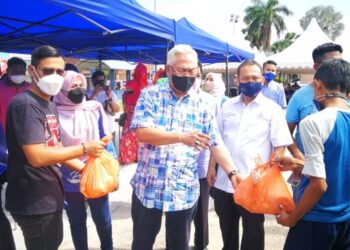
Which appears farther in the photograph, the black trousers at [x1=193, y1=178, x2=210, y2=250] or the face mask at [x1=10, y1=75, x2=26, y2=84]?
the face mask at [x1=10, y1=75, x2=26, y2=84]

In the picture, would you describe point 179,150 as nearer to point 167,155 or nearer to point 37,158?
point 167,155

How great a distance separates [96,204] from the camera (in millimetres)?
2826

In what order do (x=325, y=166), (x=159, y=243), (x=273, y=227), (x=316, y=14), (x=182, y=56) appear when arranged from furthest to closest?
(x=316, y=14) < (x=273, y=227) < (x=159, y=243) < (x=182, y=56) < (x=325, y=166)

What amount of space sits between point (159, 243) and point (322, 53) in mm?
2420

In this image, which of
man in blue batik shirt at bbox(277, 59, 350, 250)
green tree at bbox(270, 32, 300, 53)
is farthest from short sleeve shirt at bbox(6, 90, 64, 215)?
green tree at bbox(270, 32, 300, 53)

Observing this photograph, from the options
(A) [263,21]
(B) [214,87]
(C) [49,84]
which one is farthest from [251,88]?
(A) [263,21]

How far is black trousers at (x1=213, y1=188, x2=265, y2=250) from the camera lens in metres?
2.69

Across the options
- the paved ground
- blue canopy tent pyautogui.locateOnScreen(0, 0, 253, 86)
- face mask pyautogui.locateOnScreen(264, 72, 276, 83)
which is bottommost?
the paved ground

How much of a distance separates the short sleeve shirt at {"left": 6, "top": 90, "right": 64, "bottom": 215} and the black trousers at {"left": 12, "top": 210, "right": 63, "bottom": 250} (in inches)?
1.7

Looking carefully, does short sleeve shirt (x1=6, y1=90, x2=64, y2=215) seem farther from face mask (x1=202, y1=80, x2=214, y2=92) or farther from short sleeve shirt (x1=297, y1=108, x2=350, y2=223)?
face mask (x1=202, y1=80, x2=214, y2=92)

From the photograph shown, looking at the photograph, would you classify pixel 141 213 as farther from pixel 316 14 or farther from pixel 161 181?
pixel 316 14

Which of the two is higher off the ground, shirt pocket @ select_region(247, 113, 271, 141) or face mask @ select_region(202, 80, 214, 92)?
face mask @ select_region(202, 80, 214, 92)

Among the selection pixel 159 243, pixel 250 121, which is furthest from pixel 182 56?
pixel 159 243

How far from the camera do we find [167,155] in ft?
6.95
